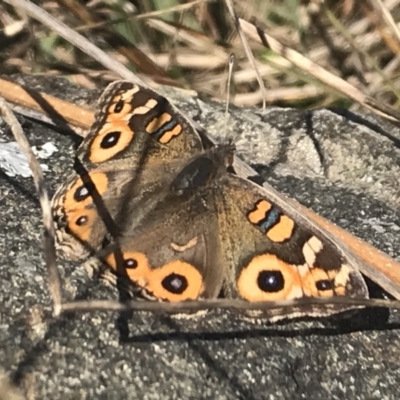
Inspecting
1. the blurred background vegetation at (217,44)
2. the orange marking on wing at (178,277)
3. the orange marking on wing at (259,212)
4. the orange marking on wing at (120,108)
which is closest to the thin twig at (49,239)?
the orange marking on wing at (178,277)

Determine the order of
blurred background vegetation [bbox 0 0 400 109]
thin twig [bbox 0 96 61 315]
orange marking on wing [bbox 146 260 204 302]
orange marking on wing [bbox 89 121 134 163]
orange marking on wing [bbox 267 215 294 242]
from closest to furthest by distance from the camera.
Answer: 1. thin twig [bbox 0 96 61 315]
2. orange marking on wing [bbox 146 260 204 302]
3. orange marking on wing [bbox 267 215 294 242]
4. orange marking on wing [bbox 89 121 134 163]
5. blurred background vegetation [bbox 0 0 400 109]

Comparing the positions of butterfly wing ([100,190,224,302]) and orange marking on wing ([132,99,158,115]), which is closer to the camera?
butterfly wing ([100,190,224,302])

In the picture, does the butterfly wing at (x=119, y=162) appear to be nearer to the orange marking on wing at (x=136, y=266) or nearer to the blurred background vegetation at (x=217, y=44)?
the orange marking on wing at (x=136, y=266)

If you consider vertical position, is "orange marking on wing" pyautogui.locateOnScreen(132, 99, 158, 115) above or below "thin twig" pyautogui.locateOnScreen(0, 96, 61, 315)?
above

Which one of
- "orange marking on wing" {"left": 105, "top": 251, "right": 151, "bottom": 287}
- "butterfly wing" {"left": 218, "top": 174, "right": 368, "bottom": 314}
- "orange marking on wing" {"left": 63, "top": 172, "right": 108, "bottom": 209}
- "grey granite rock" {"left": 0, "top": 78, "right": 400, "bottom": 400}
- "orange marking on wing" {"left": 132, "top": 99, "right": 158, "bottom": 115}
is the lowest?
"grey granite rock" {"left": 0, "top": 78, "right": 400, "bottom": 400}

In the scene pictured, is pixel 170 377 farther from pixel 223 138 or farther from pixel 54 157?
pixel 223 138

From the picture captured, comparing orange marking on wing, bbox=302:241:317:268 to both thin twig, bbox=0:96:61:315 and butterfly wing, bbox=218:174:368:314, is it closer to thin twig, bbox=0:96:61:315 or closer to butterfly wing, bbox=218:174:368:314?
butterfly wing, bbox=218:174:368:314

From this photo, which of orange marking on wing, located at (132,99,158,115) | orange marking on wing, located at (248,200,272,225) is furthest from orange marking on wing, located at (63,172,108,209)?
orange marking on wing, located at (248,200,272,225)
